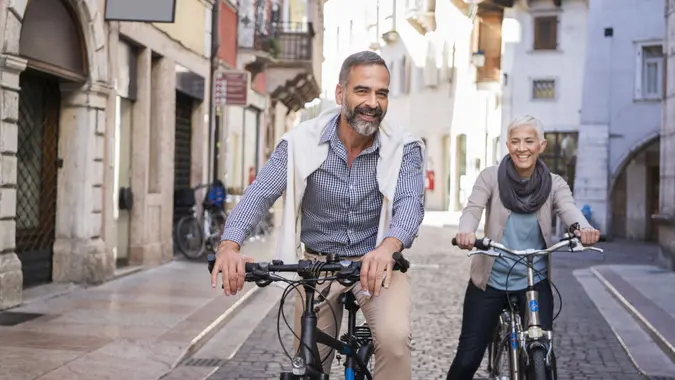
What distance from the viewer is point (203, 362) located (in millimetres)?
7914

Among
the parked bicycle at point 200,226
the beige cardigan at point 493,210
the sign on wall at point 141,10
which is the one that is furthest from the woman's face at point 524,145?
the parked bicycle at point 200,226

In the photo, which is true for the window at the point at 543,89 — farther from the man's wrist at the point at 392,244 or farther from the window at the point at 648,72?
the man's wrist at the point at 392,244

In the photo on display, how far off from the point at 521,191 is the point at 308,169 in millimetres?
1673

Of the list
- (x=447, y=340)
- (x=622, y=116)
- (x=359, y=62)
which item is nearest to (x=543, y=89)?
(x=622, y=116)

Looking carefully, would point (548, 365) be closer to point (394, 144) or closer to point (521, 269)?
point (521, 269)

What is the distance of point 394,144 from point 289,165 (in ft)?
1.28

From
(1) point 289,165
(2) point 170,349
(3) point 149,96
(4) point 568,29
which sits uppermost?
(4) point 568,29

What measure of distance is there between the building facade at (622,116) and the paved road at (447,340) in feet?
49.0

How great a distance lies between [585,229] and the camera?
4852mm

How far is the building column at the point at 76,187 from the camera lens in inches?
475

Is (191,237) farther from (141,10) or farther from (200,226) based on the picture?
(141,10)

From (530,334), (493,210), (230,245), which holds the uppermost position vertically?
(493,210)

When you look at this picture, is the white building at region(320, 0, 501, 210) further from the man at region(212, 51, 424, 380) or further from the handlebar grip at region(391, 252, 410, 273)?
→ the handlebar grip at region(391, 252, 410, 273)

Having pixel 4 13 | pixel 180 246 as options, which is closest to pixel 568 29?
pixel 180 246
